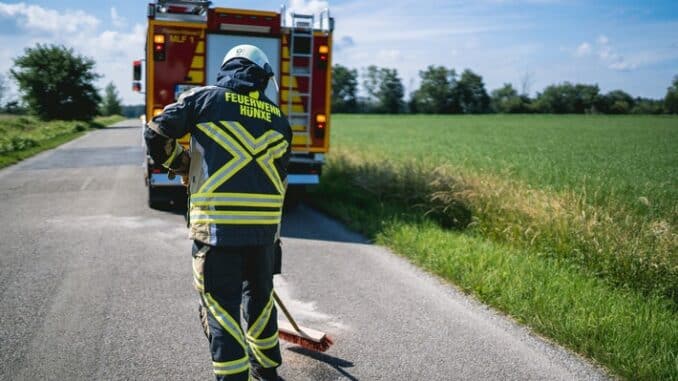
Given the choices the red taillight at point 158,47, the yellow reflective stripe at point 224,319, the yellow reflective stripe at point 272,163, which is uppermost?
the red taillight at point 158,47

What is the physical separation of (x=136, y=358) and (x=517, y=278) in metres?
3.46

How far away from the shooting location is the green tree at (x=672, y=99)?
220 feet

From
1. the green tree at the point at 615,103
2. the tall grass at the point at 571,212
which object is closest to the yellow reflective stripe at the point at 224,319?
the tall grass at the point at 571,212

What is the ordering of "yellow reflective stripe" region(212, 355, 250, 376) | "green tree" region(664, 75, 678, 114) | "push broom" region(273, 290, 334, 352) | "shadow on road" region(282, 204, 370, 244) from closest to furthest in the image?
1. "yellow reflective stripe" region(212, 355, 250, 376)
2. "push broom" region(273, 290, 334, 352)
3. "shadow on road" region(282, 204, 370, 244)
4. "green tree" region(664, 75, 678, 114)

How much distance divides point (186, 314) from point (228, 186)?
81.1 inches

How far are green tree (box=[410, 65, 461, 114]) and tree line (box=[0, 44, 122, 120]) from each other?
56.9 meters

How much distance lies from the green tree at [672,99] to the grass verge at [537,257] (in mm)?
69833

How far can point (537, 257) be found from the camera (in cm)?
614

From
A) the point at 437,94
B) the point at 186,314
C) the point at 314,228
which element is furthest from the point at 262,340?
the point at 437,94

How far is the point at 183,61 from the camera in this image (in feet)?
27.0

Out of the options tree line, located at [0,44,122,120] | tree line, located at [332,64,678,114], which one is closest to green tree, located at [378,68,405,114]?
tree line, located at [332,64,678,114]

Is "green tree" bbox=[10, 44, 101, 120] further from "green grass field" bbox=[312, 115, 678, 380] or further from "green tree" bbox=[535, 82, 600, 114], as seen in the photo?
"green tree" bbox=[535, 82, 600, 114]

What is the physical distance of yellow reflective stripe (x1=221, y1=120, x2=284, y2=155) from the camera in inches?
114

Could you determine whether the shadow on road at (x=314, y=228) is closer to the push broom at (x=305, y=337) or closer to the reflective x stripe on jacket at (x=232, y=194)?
the push broom at (x=305, y=337)
